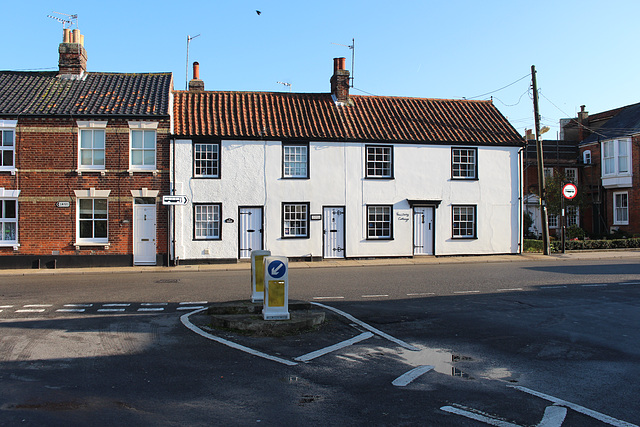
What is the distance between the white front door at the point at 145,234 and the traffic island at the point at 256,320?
1213cm

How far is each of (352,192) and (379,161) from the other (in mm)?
1945

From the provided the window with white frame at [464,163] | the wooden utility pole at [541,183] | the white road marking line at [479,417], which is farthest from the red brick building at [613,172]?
the white road marking line at [479,417]

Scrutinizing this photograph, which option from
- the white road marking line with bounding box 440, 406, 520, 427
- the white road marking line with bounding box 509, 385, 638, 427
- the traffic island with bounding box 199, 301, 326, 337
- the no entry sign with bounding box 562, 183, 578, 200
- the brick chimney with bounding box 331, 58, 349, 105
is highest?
the brick chimney with bounding box 331, 58, 349, 105

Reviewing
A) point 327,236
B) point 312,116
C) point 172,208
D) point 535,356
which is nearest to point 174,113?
point 172,208

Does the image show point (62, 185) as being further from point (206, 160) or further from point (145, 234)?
point (206, 160)

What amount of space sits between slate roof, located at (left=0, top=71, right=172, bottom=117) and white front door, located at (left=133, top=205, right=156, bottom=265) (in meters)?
3.86

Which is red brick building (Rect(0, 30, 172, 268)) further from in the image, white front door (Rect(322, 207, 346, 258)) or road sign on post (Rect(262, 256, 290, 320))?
road sign on post (Rect(262, 256, 290, 320))

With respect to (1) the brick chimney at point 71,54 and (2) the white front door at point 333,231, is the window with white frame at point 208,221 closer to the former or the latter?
(2) the white front door at point 333,231

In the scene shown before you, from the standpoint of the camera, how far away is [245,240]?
2252 cm

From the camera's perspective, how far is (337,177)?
23.4m

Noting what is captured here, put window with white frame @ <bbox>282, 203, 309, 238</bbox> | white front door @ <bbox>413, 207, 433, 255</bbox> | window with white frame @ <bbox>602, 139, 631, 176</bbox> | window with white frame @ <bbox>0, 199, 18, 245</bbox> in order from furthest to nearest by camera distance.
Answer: window with white frame @ <bbox>602, 139, 631, 176</bbox>
white front door @ <bbox>413, 207, 433, 255</bbox>
window with white frame @ <bbox>282, 203, 309, 238</bbox>
window with white frame @ <bbox>0, 199, 18, 245</bbox>

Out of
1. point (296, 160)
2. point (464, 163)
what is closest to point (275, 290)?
point (296, 160)

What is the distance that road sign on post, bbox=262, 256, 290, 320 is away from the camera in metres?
9.20

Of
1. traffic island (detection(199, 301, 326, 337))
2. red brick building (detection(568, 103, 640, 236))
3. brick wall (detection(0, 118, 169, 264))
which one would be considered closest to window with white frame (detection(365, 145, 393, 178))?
brick wall (detection(0, 118, 169, 264))
